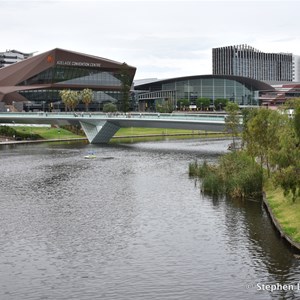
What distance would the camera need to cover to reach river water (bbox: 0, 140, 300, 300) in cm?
A: 2794

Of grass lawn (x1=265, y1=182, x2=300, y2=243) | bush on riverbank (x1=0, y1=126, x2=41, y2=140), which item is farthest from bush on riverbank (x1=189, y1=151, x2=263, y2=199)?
bush on riverbank (x1=0, y1=126, x2=41, y2=140)

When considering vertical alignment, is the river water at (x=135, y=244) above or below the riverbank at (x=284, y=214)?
below

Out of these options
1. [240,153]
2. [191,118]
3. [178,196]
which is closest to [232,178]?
[178,196]

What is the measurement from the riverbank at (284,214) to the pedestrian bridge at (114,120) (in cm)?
4384

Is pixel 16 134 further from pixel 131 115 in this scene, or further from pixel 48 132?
pixel 131 115

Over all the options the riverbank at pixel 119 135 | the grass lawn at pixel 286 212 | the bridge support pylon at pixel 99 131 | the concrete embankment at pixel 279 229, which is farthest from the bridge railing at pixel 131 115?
the concrete embankment at pixel 279 229

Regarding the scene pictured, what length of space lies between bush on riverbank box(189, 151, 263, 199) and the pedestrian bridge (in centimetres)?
3180

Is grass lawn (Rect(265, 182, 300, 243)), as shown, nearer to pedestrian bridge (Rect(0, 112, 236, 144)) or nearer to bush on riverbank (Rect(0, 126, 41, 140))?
pedestrian bridge (Rect(0, 112, 236, 144))

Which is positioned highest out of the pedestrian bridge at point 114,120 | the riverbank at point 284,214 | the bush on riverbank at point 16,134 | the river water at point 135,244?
the pedestrian bridge at point 114,120

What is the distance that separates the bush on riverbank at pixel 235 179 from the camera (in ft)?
163

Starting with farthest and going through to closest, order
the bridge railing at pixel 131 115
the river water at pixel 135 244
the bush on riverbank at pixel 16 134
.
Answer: the bush on riverbank at pixel 16 134 < the bridge railing at pixel 131 115 < the river water at pixel 135 244

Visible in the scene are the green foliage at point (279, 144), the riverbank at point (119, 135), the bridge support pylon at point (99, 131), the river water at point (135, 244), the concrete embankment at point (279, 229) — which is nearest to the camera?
the river water at point (135, 244)

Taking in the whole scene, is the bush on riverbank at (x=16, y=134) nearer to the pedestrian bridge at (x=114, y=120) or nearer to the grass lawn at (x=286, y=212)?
the pedestrian bridge at (x=114, y=120)

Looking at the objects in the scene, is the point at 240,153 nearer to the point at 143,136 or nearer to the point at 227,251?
the point at 227,251
